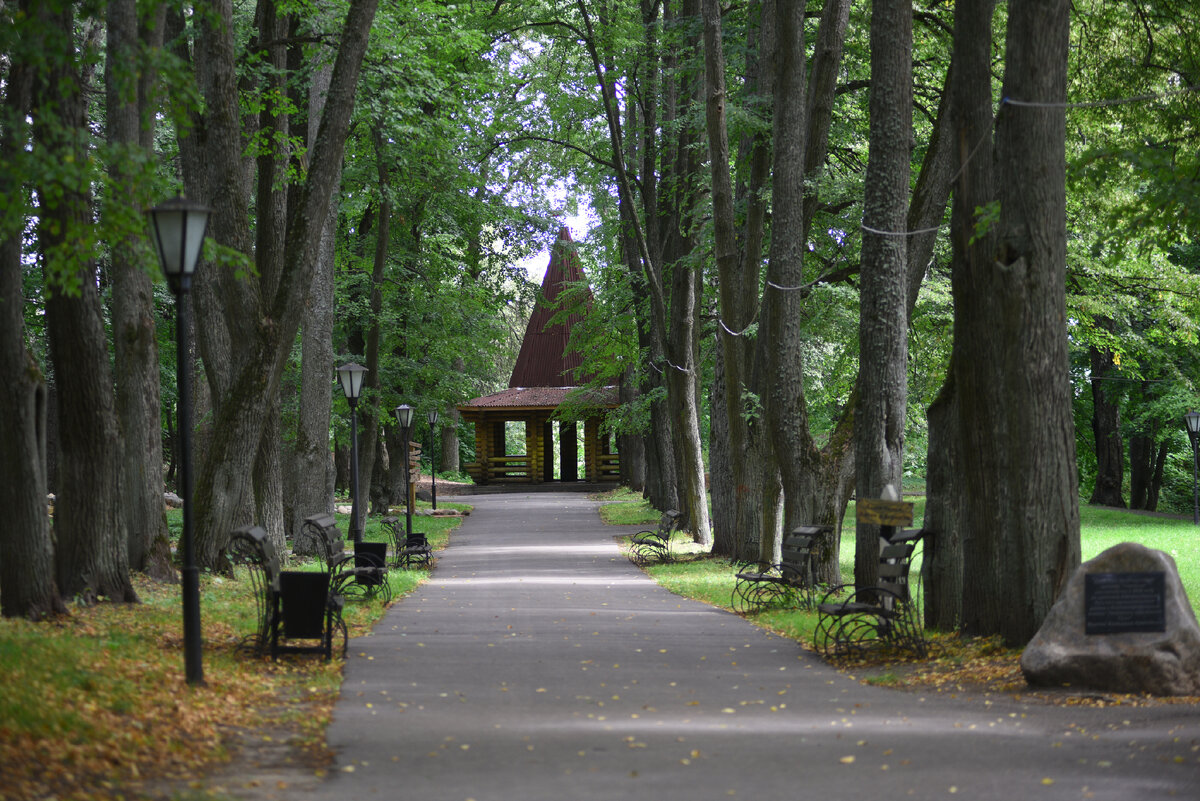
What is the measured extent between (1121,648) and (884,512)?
129 inches

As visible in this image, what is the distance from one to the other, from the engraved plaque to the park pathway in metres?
0.68

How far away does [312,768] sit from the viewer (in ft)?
19.4

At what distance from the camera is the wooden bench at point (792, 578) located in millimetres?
13195

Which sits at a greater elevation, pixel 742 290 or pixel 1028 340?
pixel 742 290

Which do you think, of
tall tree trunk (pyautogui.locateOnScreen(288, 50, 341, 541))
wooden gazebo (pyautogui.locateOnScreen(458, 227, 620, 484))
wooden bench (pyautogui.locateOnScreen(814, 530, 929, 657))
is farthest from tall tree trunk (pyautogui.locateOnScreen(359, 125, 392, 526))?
wooden gazebo (pyautogui.locateOnScreen(458, 227, 620, 484))

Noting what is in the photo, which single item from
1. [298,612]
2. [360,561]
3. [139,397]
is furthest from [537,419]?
[298,612]

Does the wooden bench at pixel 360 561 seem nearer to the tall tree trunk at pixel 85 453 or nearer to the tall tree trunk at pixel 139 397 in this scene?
the tall tree trunk at pixel 139 397

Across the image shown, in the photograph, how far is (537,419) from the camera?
48.2 m

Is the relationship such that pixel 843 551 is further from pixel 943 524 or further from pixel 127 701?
pixel 127 701

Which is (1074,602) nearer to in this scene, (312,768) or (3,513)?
(312,768)

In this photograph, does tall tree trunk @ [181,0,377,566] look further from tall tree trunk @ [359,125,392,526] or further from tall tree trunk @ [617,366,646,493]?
tall tree trunk @ [617,366,646,493]

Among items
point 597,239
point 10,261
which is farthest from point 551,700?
point 597,239

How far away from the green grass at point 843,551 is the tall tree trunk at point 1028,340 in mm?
2311

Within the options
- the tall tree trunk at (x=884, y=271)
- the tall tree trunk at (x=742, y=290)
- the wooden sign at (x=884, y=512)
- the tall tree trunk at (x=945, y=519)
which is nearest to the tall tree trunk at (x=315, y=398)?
the tall tree trunk at (x=742, y=290)
